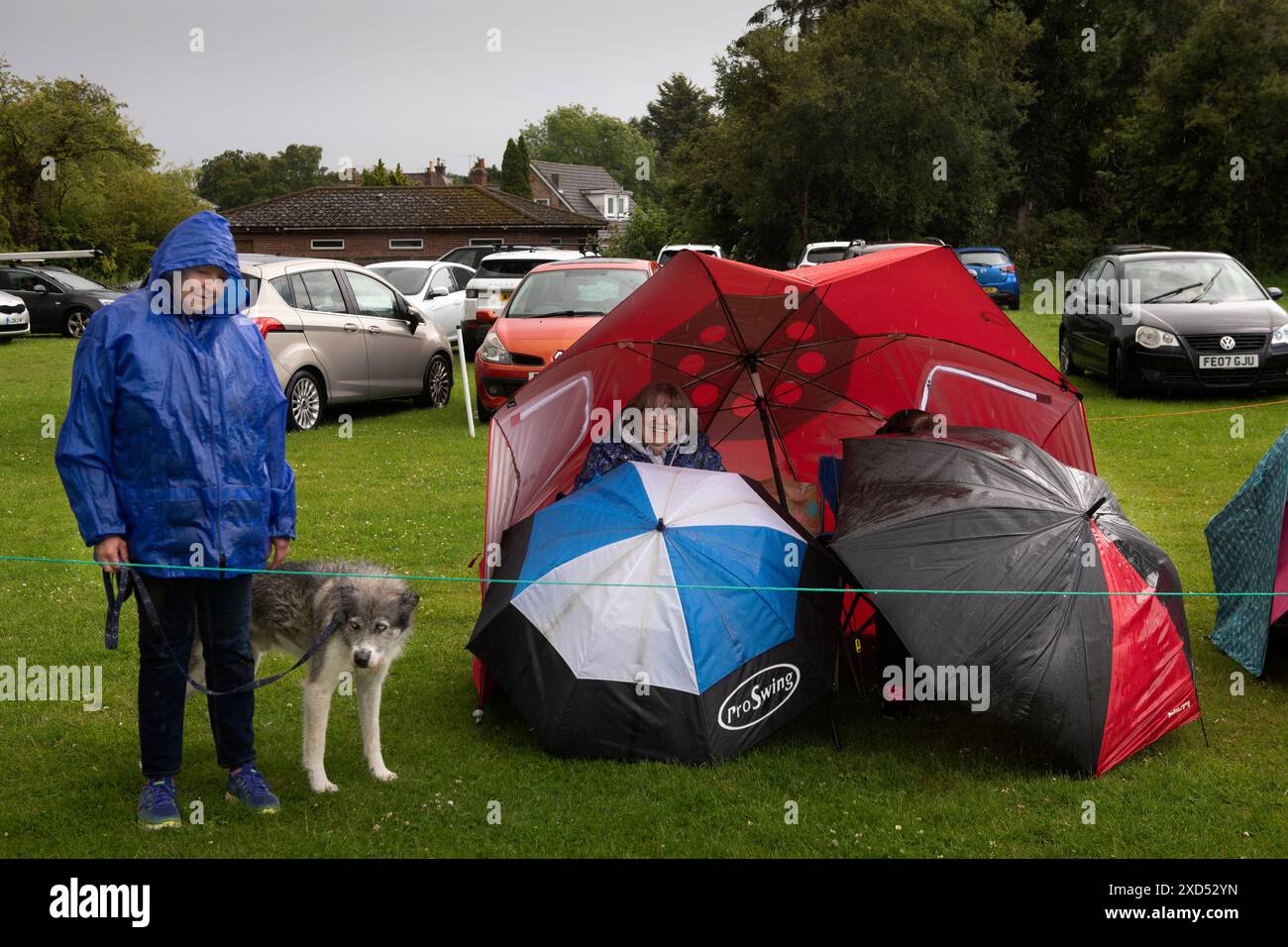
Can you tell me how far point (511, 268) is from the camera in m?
25.3

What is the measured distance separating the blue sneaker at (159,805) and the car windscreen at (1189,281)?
14342 mm

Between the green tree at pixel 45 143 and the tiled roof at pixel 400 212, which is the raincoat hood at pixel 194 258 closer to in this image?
the green tree at pixel 45 143

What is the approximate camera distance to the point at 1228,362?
14891mm

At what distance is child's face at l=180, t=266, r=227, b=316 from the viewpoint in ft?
14.3

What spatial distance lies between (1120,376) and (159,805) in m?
13.7

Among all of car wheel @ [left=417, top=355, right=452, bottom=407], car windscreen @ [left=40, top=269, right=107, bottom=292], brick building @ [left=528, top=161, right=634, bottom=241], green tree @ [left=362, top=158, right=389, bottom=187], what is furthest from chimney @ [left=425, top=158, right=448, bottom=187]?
car wheel @ [left=417, top=355, right=452, bottom=407]

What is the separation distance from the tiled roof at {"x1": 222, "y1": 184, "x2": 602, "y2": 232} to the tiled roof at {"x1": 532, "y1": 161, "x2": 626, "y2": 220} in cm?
3340

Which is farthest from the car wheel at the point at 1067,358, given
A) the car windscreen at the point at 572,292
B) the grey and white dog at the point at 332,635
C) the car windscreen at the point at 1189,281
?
the grey and white dog at the point at 332,635

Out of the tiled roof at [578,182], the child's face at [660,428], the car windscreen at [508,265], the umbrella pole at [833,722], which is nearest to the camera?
the umbrella pole at [833,722]

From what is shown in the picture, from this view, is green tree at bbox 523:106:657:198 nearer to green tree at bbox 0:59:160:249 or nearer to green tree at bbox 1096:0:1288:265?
green tree at bbox 0:59:160:249

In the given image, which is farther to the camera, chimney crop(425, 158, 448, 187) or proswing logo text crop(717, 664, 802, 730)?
chimney crop(425, 158, 448, 187)

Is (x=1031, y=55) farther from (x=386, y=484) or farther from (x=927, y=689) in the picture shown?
(x=927, y=689)

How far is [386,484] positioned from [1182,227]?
33590 millimetres

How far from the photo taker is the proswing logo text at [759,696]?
5.26 meters
